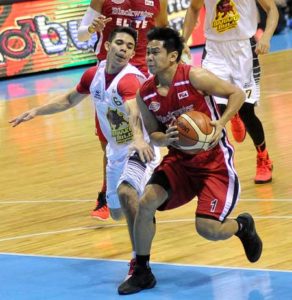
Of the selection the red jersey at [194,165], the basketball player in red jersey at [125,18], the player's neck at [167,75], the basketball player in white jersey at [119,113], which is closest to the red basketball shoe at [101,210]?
the basketball player in red jersey at [125,18]

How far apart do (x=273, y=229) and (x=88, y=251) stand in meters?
1.29

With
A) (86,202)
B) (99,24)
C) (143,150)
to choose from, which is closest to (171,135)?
(143,150)

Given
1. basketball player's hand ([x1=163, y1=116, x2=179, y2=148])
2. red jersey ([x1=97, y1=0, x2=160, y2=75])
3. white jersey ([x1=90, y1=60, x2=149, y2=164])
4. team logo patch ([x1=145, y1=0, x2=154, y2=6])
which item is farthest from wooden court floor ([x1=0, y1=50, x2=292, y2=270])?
team logo patch ([x1=145, y1=0, x2=154, y2=6])

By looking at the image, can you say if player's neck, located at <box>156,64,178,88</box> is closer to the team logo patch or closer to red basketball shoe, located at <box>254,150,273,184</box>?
the team logo patch

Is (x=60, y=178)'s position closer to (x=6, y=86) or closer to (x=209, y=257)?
(x=209, y=257)

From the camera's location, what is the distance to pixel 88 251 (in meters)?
6.47

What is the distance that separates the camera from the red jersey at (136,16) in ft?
23.6

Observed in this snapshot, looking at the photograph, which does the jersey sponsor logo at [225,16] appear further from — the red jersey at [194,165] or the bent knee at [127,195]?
the bent knee at [127,195]

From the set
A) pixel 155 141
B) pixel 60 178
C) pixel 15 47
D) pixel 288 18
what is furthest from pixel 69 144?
pixel 288 18

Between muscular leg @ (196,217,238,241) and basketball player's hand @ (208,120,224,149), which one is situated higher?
basketball player's hand @ (208,120,224,149)

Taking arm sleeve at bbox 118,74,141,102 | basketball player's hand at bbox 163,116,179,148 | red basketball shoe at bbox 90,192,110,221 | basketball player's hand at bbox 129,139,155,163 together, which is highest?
basketball player's hand at bbox 163,116,179,148

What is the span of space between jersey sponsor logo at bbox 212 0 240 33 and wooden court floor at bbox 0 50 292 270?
1.33 meters

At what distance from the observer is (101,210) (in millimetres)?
7305

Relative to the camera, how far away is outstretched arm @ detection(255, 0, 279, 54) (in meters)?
7.62
